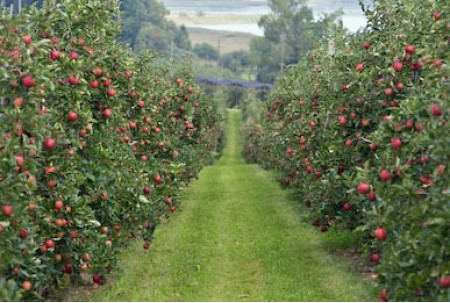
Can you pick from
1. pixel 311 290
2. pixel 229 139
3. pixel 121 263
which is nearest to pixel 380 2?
pixel 311 290

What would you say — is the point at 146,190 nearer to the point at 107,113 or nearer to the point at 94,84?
the point at 107,113

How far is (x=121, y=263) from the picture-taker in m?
9.88

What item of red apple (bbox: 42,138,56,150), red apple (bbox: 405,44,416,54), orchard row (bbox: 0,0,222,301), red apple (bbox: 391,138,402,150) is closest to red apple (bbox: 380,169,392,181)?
red apple (bbox: 391,138,402,150)

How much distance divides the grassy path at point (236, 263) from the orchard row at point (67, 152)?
1.78ft

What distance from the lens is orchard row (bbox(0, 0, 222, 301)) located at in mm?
6336

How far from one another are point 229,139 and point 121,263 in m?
48.3

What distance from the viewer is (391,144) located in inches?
277

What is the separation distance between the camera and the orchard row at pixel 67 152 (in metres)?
6.34

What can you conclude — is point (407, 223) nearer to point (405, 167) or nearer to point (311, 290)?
point (405, 167)

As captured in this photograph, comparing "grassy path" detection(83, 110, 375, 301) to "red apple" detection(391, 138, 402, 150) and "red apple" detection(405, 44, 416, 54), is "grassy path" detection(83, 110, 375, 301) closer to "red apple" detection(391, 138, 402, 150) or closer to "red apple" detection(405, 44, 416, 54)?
"red apple" detection(391, 138, 402, 150)

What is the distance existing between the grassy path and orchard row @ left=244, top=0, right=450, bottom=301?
691 millimetres

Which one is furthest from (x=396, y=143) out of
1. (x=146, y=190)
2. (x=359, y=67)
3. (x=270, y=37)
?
(x=270, y=37)

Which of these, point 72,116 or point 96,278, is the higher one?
point 72,116

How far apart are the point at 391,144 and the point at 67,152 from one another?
10.3 feet
